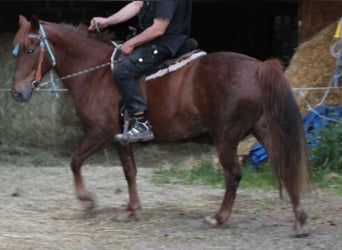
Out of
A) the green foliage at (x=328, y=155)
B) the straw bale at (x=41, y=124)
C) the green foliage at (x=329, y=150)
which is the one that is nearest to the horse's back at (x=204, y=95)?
the green foliage at (x=328, y=155)

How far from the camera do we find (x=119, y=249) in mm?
5930

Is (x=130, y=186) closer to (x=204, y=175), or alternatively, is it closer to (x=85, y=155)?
(x=85, y=155)

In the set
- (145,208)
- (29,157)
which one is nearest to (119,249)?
(145,208)

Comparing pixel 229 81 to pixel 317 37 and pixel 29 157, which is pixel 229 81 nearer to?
pixel 317 37

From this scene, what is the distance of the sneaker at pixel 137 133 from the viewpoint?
6.79 metres

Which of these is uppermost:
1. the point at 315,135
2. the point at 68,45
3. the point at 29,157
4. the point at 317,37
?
the point at 68,45

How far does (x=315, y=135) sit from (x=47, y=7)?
17.9 ft

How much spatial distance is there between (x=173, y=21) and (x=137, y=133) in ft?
3.55

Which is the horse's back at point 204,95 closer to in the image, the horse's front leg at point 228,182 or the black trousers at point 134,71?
the black trousers at point 134,71

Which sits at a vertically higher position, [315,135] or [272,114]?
[272,114]

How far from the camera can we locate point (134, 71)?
680 cm

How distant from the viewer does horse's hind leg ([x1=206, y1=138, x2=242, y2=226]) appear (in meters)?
6.59

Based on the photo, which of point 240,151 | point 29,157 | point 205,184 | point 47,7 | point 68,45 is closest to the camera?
point 68,45

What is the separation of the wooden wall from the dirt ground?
124 inches
